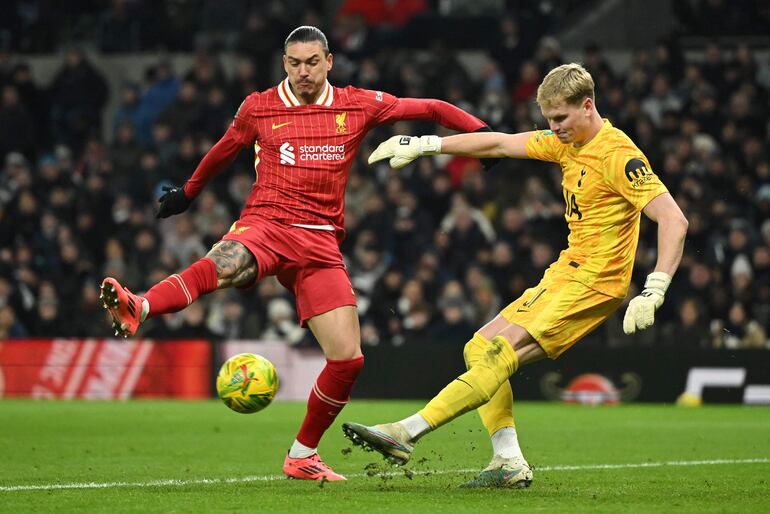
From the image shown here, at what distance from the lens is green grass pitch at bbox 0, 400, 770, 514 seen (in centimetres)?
692

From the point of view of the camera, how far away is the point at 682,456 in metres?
9.83

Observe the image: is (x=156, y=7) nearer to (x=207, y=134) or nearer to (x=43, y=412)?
(x=207, y=134)

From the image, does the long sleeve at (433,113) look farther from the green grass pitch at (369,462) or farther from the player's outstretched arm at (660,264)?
the green grass pitch at (369,462)

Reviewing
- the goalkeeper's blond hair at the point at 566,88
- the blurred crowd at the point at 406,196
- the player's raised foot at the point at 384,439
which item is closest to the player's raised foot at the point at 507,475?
the player's raised foot at the point at 384,439

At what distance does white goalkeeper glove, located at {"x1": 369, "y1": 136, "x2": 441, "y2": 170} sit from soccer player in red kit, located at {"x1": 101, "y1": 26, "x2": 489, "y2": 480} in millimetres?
459

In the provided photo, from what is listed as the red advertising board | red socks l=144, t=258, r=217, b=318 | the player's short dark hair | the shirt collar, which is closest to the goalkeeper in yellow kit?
the shirt collar

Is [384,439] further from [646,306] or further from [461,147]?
[461,147]

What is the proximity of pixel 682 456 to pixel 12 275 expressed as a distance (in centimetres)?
1097

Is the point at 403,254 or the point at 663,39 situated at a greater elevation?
the point at 663,39

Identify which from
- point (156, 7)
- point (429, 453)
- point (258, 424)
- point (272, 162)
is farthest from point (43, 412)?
point (156, 7)

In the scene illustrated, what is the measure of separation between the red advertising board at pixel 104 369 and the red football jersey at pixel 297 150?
877cm

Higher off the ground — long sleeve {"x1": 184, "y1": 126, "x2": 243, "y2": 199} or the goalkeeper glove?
long sleeve {"x1": 184, "y1": 126, "x2": 243, "y2": 199}

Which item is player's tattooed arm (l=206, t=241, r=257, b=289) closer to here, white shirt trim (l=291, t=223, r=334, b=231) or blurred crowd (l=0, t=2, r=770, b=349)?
white shirt trim (l=291, t=223, r=334, b=231)

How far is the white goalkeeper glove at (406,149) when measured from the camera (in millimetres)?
7723
